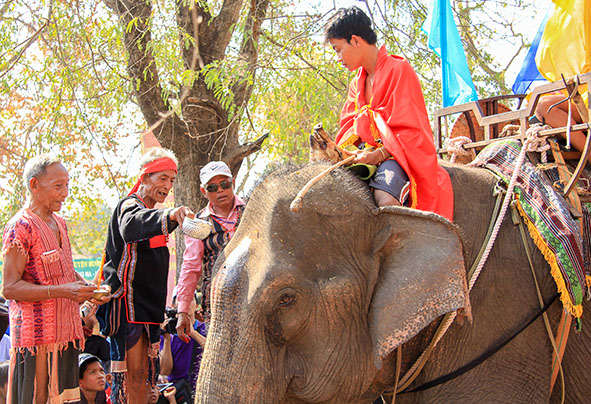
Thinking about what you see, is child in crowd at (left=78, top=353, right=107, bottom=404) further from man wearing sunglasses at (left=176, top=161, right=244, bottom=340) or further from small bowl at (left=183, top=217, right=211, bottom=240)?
small bowl at (left=183, top=217, right=211, bottom=240)

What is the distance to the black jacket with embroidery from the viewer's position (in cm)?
473

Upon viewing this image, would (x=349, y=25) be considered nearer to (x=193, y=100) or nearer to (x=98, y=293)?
(x=98, y=293)

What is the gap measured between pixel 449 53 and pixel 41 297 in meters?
3.83

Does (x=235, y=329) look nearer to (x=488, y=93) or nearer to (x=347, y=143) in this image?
(x=347, y=143)

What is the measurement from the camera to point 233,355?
8.14 feet

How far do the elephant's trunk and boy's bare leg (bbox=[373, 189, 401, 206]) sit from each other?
667 mm

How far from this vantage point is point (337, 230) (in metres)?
2.74

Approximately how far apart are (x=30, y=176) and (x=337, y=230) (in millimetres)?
2555

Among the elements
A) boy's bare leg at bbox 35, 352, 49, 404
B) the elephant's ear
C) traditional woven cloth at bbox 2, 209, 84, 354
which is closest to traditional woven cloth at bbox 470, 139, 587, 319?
Result: the elephant's ear

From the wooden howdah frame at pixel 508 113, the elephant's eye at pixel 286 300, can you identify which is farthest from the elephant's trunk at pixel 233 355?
the wooden howdah frame at pixel 508 113

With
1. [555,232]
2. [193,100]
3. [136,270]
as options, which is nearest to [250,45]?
[193,100]

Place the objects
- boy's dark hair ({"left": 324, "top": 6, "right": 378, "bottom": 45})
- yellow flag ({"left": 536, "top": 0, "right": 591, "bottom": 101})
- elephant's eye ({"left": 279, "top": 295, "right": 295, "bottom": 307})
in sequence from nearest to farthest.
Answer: elephant's eye ({"left": 279, "top": 295, "right": 295, "bottom": 307}), boy's dark hair ({"left": 324, "top": 6, "right": 378, "bottom": 45}), yellow flag ({"left": 536, "top": 0, "right": 591, "bottom": 101})

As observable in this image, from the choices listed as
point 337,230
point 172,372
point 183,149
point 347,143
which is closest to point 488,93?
point 183,149

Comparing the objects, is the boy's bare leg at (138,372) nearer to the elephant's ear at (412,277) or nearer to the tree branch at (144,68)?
the elephant's ear at (412,277)
